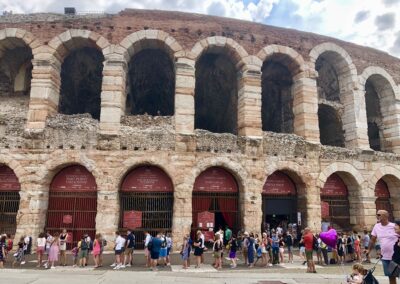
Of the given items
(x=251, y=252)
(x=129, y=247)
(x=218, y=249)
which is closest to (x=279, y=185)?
(x=251, y=252)

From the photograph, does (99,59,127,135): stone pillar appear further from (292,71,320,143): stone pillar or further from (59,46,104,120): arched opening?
(292,71,320,143): stone pillar

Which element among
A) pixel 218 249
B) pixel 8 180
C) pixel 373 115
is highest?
pixel 373 115

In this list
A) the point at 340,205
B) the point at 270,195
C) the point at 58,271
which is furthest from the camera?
the point at 340,205

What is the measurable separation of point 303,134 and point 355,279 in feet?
35.3

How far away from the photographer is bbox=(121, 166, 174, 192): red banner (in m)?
14.2

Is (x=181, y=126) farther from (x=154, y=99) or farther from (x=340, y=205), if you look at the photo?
(x=340, y=205)

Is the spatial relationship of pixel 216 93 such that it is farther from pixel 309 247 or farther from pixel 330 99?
pixel 309 247

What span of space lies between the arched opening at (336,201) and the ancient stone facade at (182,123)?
1.18ft

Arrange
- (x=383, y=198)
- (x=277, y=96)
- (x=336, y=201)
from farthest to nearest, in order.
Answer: (x=277, y=96)
(x=383, y=198)
(x=336, y=201)

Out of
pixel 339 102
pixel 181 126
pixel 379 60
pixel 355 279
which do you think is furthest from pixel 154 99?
pixel 355 279

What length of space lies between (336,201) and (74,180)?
1256 centimetres

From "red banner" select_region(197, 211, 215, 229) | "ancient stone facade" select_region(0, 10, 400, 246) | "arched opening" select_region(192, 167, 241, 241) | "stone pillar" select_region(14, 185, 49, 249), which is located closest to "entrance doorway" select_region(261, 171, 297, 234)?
"ancient stone facade" select_region(0, 10, 400, 246)

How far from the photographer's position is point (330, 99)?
18719mm

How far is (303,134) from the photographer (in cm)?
1580
